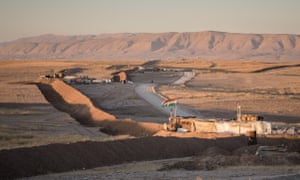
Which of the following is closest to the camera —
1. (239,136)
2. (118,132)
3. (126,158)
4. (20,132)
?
(126,158)

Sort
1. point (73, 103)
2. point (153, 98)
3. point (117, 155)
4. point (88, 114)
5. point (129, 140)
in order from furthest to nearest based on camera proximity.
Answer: point (153, 98), point (73, 103), point (88, 114), point (129, 140), point (117, 155)

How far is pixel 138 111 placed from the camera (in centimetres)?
4709

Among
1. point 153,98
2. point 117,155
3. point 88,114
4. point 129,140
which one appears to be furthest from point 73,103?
point 117,155

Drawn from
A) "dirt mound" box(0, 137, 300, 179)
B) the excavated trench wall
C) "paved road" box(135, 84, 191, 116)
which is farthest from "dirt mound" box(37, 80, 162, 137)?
"dirt mound" box(0, 137, 300, 179)

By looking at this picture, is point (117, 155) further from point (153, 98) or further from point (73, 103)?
point (153, 98)

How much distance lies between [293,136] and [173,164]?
924 cm

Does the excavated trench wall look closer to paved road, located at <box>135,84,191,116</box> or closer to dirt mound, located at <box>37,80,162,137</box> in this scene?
dirt mound, located at <box>37,80,162,137</box>

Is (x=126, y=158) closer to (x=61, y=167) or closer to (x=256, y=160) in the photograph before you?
(x=61, y=167)

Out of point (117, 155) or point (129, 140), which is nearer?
point (117, 155)

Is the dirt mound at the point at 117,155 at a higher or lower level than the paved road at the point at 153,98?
lower

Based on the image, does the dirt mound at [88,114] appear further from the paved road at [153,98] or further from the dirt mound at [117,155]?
the dirt mound at [117,155]

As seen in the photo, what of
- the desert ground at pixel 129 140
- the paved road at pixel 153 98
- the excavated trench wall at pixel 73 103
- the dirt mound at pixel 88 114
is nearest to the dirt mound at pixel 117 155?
the desert ground at pixel 129 140

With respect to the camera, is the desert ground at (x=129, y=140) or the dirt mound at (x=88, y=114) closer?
the desert ground at (x=129, y=140)

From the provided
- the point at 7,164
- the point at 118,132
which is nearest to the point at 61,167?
the point at 7,164
